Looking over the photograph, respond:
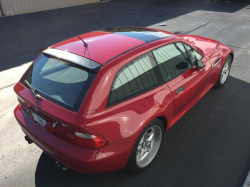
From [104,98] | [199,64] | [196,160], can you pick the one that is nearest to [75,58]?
[104,98]

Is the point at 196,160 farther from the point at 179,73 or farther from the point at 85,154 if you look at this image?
the point at 85,154

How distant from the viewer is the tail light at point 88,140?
232 centimetres

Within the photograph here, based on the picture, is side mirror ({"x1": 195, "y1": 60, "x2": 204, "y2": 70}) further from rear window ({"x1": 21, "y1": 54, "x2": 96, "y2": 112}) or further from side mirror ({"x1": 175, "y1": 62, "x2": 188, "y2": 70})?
rear window ({"x1": 21, "y1": 54, "x2": 96, "y2": 112})

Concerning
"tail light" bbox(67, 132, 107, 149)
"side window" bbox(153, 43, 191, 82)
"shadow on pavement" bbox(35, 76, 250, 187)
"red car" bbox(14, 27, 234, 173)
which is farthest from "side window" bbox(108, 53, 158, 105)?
"shadow on pavement" bbox(35, 76, 250, 187)

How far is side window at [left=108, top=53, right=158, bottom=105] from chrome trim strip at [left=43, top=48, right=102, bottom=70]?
298 mm

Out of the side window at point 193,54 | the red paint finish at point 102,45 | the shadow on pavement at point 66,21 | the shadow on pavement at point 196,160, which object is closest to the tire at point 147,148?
the shadow on pavement at point 196,160

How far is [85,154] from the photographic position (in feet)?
7.75

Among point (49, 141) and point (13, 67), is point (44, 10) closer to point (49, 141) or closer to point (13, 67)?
point (13, 67)

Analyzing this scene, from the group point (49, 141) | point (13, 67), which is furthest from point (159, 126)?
point (13, 67)

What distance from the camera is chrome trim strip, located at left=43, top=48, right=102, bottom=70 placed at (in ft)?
8.35

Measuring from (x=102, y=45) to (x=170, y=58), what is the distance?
40.8 inches

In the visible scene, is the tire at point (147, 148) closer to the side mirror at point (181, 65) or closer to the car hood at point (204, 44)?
the side mirror at point (181, 65)

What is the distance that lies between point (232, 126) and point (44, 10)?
14.2 meters

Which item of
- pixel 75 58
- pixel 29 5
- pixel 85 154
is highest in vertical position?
pixel 75 58
